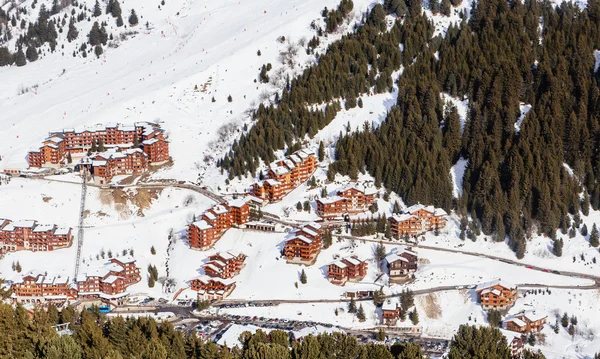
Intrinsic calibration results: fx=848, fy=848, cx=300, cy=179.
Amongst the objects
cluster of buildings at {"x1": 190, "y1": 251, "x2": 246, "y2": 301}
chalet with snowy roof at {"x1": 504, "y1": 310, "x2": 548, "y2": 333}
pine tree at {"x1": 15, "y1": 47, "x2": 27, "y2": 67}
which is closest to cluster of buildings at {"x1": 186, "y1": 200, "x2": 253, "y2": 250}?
cluster of buildings at {"x1": 190, "y1": 251, "x2": 246, "y2": 301}

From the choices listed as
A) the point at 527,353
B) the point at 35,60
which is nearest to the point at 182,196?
the point at 527,353

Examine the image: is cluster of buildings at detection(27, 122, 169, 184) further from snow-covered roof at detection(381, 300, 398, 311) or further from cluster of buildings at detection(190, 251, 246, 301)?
snow-covered roof at detection(381, 300, 398, 311)

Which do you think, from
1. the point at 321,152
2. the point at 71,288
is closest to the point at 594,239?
the point at 321,152

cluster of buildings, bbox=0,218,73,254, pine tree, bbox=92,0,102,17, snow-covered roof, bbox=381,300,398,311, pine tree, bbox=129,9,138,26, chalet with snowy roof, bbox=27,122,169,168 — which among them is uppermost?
pine tree, bbox=92,0,102,17

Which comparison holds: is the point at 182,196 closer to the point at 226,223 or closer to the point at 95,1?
the point at 226,223

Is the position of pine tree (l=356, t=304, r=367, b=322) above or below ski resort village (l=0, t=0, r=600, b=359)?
below

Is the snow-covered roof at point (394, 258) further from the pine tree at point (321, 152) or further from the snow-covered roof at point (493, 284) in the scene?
the pine tree at point (321, 152)

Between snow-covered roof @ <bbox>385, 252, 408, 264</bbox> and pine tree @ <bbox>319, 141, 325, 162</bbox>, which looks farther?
pine tree @ <bbox>319, 141, 325, 162</bbox>

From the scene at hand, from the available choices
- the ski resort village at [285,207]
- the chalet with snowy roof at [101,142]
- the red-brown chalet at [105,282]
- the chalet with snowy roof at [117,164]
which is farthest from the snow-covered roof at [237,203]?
the chalet with snowy roof at [101,142]

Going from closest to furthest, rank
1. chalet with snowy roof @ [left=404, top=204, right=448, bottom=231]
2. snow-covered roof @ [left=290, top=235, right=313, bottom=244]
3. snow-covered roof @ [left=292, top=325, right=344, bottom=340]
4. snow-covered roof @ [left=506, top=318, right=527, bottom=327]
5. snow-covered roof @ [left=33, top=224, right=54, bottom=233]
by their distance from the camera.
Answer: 1. snow-covered roof @ [left=292, top=325, right=344, bottom=340]
2. snow-covered roof @ [left=506, top=318, right=527, bottom=327]
3. snow-covered roof @ [left=290, top=235, right=313, bottom=244]
4. snow-covered roof @ [left=33, top=224, right=54, bottom=233]
5. chalet with snowy roof @ [left=404, top=204, right=448, bottom=231]
